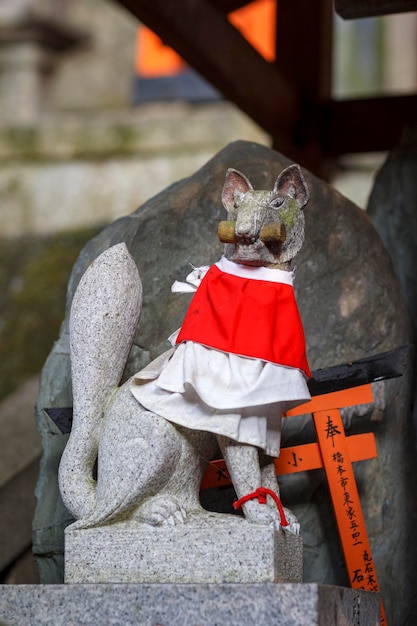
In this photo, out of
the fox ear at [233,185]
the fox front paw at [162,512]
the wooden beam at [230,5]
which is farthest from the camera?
the wooden beam at [230,5]

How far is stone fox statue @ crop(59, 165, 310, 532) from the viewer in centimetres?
276

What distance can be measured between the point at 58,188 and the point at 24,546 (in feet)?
13.8

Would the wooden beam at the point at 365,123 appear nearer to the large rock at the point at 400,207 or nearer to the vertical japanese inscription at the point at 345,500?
the large rock at the point at 400,207

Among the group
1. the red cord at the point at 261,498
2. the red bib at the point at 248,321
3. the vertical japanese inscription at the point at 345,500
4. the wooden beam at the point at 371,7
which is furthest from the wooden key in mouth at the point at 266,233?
the wooden beam at the point at 371,7

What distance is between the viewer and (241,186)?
9.71 ft

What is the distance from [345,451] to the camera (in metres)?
3.35

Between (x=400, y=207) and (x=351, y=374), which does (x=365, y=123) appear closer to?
(x=400, y=207)

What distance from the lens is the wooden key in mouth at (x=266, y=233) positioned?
9.11ft

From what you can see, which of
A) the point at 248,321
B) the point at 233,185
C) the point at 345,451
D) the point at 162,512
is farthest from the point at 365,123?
the point at 162,512

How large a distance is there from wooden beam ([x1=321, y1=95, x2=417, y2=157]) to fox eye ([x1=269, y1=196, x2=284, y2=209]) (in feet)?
9.82

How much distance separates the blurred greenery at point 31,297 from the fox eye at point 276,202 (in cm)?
456

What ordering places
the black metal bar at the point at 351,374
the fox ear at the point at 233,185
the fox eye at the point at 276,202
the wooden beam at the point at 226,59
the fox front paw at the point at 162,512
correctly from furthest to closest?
the wooden beam at the point at 226,59, the black metal bar at the point at 351,374, the fox ear at the point at 233,185, the fox eye at the point at 276,202, the fox front paw at the point at 162,512

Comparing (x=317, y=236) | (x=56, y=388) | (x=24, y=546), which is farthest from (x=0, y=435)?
(x=317, y=236)

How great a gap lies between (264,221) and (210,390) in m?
0.47
